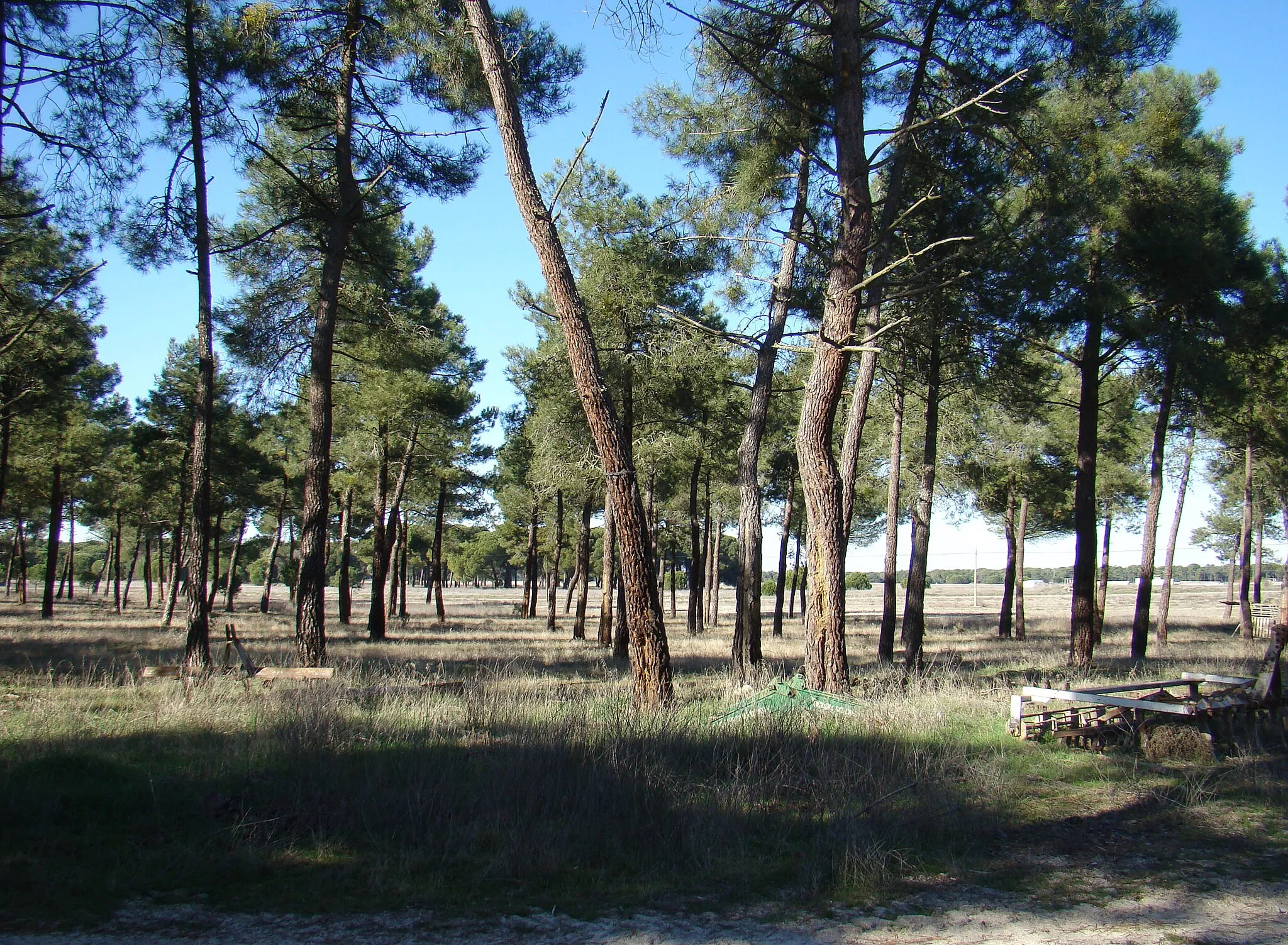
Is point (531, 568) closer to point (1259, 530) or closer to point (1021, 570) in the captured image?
point (1021, 570)

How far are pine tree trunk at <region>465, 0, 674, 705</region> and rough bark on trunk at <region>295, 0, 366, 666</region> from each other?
4427 mm

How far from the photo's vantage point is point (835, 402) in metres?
8.88

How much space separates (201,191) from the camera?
1113cm

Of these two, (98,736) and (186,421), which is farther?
(186,421)

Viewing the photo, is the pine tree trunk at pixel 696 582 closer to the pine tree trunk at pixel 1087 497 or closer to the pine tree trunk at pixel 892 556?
the pine tree trunk at pixel 892 556

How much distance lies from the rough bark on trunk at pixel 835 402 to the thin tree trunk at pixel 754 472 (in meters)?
2.94

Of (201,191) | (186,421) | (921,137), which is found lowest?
(186,421)

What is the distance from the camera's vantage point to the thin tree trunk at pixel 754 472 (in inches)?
490

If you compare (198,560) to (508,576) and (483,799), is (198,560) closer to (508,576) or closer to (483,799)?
(483,799)

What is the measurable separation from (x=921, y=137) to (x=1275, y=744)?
7.99 m

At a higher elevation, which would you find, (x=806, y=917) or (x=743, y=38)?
(x=743, y=38)

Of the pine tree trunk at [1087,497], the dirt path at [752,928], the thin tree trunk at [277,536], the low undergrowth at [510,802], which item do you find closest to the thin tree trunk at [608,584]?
the pine tree trunk at [1087,497]

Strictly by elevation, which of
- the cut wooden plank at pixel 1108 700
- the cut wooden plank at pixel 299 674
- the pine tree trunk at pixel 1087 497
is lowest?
the cut wooden plank at pixel 299 674

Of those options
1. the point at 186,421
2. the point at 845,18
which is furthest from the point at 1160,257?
the point at 186,421
